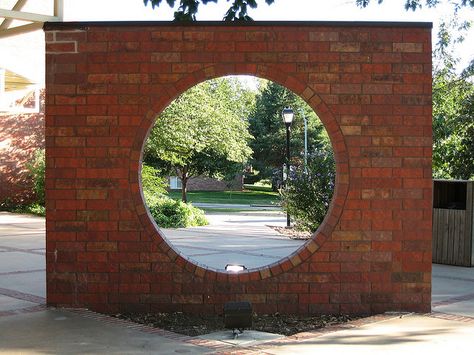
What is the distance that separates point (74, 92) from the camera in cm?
675

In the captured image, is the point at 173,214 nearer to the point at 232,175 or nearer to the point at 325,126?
the point at 325,126

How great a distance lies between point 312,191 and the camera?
47.9 feet

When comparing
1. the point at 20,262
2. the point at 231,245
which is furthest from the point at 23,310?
the point at 231,245

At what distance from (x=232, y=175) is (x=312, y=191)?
94.9 ft

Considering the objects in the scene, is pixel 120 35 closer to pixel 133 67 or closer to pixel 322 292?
pixel 133 67

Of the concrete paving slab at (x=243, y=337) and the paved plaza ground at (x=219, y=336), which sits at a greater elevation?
the paved plaza ground at (x=219, y=336)

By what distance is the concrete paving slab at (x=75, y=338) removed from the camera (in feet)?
17.2

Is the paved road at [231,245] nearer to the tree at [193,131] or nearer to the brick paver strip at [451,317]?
the brick paver strip at [451,317]

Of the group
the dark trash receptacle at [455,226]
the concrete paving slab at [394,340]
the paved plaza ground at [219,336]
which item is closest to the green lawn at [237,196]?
the dark trash receptacle at [455,226]

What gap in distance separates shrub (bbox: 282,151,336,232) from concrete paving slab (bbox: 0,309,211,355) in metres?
8.65

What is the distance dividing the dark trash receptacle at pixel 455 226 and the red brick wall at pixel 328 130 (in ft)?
13.2

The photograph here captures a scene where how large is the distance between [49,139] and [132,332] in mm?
2210

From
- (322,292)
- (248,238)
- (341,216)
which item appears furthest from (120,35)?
(248,238)

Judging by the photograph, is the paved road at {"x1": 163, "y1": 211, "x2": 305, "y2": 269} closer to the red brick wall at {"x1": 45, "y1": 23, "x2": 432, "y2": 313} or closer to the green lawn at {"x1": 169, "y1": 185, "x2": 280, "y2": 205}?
the red brick wall at {"x1": 45, "y1": 23, "x2": 432, "y2": 313}
